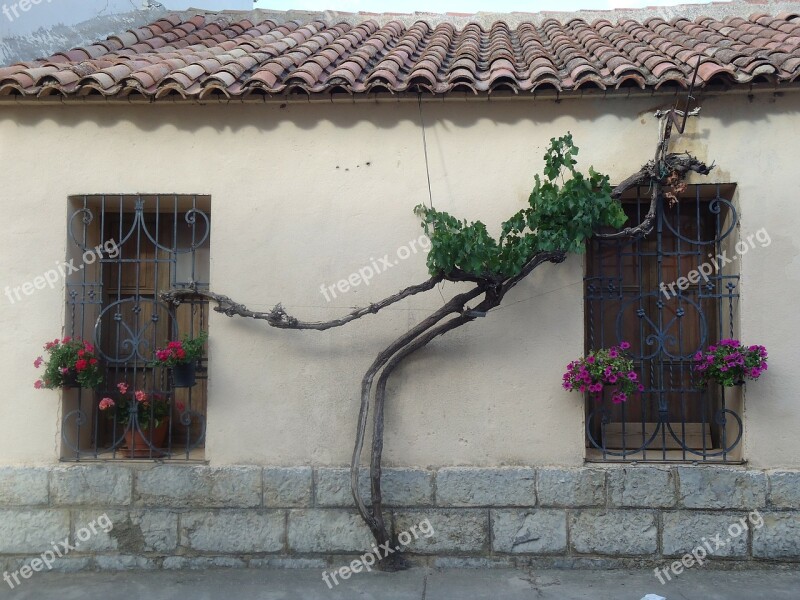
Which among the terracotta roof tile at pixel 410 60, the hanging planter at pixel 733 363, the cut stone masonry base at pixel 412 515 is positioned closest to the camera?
the hanging planter at pixel 733 363

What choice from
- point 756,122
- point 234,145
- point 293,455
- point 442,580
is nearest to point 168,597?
point 293,455

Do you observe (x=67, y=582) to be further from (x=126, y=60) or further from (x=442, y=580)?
(x=126, y=60)

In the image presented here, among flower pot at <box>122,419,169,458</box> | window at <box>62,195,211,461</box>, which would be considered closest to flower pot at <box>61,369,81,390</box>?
window at <box>62,195,211,461</box>

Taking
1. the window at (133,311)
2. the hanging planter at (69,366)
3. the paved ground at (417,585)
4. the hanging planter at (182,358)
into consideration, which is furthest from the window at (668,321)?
the hanging planter at (69,366)

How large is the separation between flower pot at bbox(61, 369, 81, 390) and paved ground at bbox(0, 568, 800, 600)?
51.9 inches

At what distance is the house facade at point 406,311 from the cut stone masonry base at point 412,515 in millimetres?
15

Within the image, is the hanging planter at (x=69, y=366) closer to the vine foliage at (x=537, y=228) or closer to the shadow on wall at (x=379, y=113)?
the shadow on wall at (x=379, y=113)

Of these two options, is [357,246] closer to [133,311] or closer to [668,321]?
[133,311]

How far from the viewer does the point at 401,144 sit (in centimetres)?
520

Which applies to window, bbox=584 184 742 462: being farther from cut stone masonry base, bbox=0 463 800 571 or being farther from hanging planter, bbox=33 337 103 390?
hanging planter, bbox=33 337 103 390

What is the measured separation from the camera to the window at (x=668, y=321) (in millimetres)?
5094

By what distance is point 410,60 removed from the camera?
19.2 ft

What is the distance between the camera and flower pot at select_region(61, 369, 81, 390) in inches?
196

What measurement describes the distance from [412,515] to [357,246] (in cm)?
193
